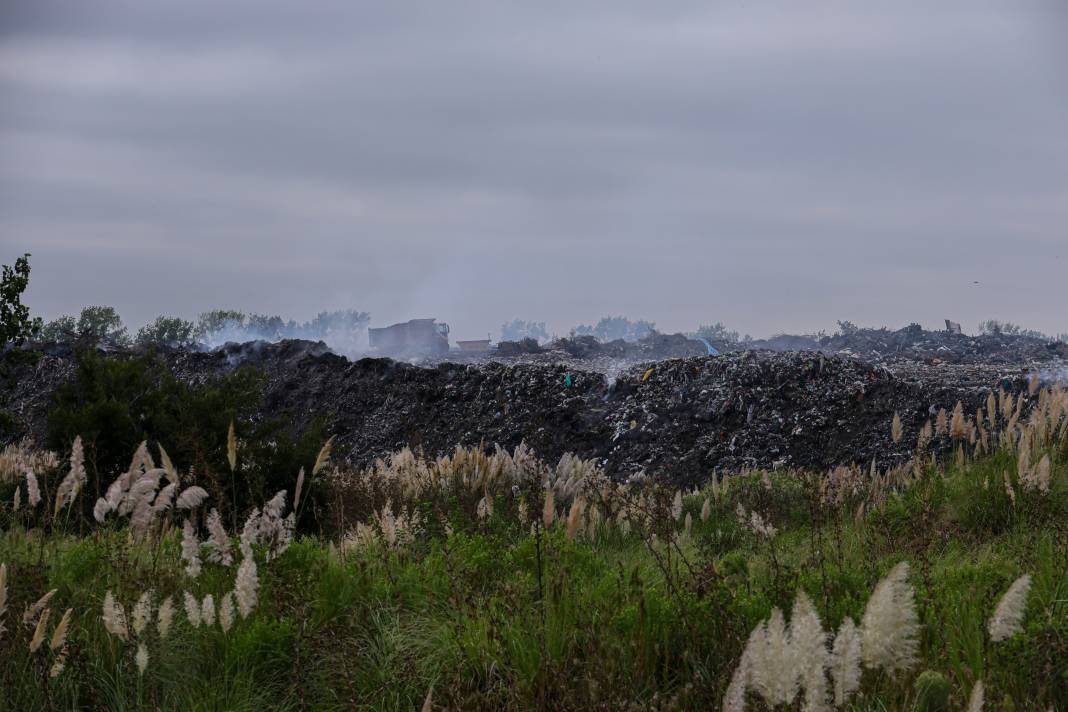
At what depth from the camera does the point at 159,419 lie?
11.0 metres

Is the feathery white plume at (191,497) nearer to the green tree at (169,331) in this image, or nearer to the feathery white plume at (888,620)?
the feathery white plume at (888,620)

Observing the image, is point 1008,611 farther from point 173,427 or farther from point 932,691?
point 173,427

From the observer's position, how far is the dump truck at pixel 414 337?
1457 inches

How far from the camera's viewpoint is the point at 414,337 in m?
37.5

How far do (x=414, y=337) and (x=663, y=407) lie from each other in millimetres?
20813

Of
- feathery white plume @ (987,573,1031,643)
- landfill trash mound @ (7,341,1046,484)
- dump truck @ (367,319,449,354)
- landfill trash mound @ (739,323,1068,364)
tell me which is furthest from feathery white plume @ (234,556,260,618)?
dump truck @ (367,319,449,354)

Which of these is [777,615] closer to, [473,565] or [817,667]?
[817,667]

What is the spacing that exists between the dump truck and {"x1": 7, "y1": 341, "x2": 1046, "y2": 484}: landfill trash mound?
12409 millimetres

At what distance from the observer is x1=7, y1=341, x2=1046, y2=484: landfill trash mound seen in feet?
52.1

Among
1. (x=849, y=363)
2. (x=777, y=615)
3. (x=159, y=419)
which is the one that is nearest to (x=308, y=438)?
(x=159, y=419)

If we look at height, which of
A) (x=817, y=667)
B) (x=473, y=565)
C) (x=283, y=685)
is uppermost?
(x=817, y=667)

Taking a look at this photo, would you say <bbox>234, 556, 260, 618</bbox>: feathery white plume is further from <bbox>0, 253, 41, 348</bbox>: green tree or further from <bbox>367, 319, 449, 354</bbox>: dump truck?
<bbox>367, 319, 449, 354</bbox>: dump truck

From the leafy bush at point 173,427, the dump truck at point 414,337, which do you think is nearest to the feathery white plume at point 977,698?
the leafy bush at point 173,427

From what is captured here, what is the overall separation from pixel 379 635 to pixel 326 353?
21.0m
